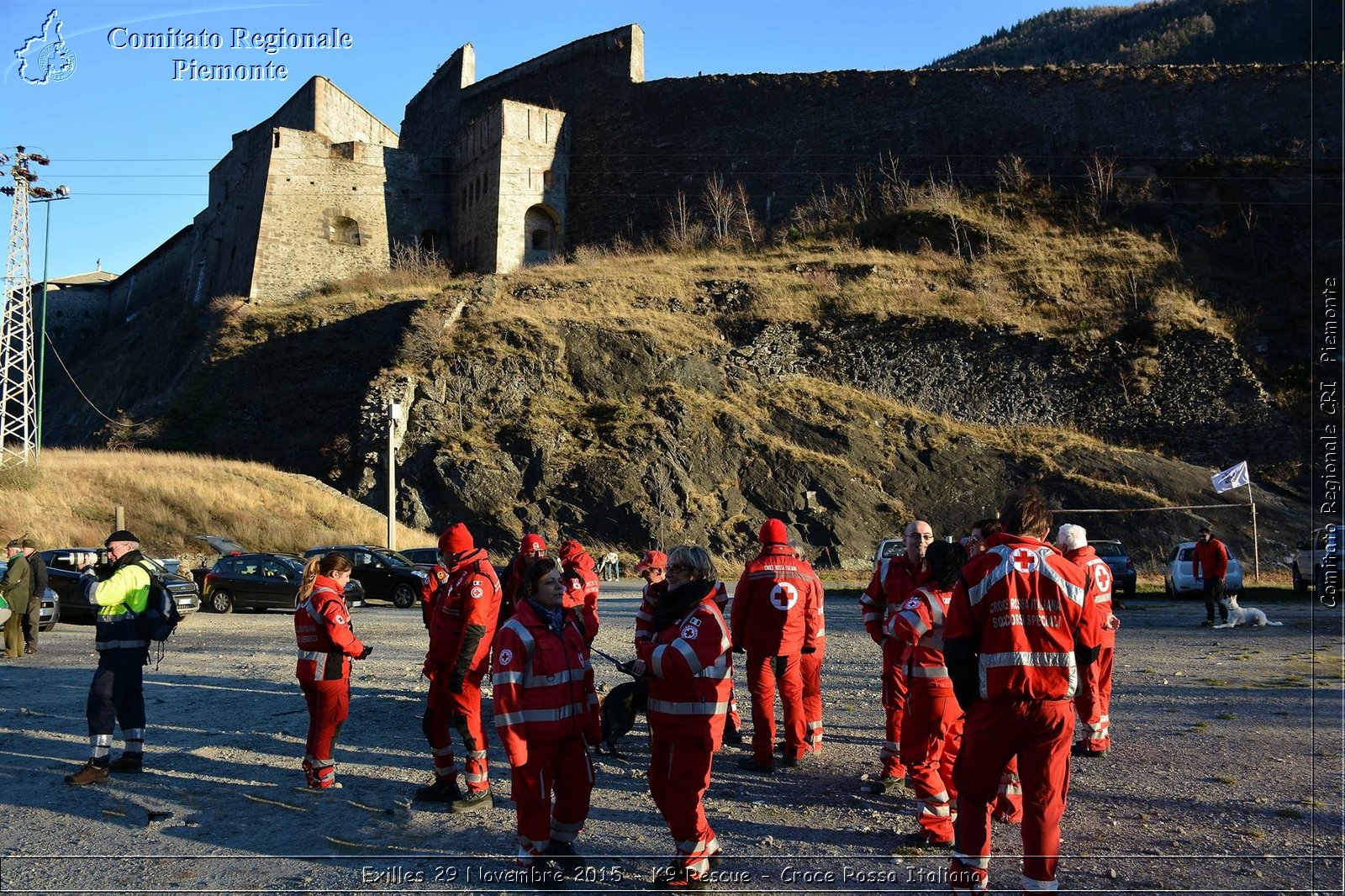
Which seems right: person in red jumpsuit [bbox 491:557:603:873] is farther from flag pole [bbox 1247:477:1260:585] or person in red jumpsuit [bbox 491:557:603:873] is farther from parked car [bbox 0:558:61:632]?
flag pole [bbox 1247:477:1260:585]

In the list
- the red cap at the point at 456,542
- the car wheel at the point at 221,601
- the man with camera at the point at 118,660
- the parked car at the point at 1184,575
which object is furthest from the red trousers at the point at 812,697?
the car wheel at the point at 221,601

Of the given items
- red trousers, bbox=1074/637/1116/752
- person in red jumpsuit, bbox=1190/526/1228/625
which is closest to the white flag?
person in red jumpsuit, bbox=1190/526/1228/625

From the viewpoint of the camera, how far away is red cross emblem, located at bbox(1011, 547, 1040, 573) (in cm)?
493

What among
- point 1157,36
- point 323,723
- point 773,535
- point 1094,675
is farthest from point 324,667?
point 1157,36

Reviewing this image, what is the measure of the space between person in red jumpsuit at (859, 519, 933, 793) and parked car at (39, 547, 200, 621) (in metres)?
15.9

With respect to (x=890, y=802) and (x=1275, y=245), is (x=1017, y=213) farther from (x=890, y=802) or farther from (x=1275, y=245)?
(x=890, y=802)

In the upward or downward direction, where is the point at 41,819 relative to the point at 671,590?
downward

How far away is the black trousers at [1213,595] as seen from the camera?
16594 millimetres

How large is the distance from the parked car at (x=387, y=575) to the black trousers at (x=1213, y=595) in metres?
15.1

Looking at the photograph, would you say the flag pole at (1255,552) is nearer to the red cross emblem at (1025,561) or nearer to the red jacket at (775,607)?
the red jacket at (775,607)

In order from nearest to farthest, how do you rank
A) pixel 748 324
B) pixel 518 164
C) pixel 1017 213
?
→ pixel 748 324 < pixel 1017 213 < pixel 518 164

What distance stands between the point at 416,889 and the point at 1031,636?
3431mm

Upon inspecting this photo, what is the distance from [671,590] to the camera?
571 centimetres

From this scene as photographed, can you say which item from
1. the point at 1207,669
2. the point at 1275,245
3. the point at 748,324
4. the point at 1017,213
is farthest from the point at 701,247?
the point at 1207,669
